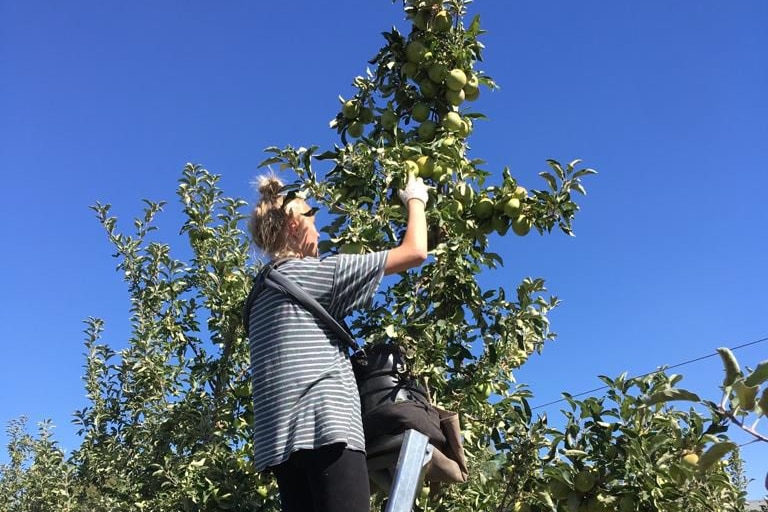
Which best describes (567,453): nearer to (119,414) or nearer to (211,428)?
(211,428)

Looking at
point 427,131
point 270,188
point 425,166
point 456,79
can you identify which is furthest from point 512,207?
point 270,188

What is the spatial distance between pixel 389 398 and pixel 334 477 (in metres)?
0.40

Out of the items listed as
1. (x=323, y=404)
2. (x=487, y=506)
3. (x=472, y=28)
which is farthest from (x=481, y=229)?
(x=323, y=404)

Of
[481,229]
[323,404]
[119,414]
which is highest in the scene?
[481,229]

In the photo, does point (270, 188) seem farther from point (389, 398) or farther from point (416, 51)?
point (416, 51)

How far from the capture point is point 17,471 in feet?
24.1

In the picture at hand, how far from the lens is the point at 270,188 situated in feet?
7.75

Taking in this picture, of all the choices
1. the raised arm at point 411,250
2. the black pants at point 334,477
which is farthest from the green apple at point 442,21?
the black pants at point 334,477

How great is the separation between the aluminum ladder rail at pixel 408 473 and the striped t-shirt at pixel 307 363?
0.16m

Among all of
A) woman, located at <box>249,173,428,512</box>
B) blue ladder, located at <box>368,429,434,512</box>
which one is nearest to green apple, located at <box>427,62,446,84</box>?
woman, located at <box>249,173,428,512</box>

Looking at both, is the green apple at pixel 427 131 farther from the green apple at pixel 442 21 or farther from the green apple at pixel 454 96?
the green apple at pixel 442 21

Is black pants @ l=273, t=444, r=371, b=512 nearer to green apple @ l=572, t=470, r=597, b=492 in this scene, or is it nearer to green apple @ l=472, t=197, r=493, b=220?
green apple @ l=572, t=470, r=597, b=492

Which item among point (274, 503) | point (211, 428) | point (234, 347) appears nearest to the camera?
point (274, 503)

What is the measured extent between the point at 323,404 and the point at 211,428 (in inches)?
73.8
